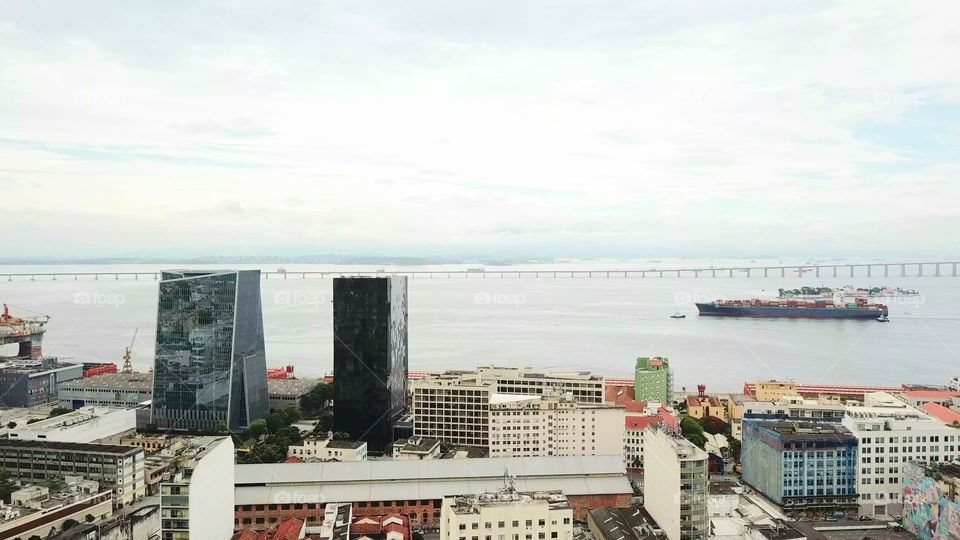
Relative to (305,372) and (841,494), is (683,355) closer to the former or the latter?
(305,372)

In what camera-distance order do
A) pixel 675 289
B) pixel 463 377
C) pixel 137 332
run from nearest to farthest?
pixel 463 377 → pixel 137 332 → pixel 675 289

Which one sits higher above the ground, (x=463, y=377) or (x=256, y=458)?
(x=463, y=377)

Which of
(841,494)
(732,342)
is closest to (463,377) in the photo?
(841,494)

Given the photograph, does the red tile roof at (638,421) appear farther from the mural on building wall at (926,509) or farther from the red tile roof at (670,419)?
the mural on building wall at (926,509)

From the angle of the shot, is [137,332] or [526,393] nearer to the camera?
[526,393]

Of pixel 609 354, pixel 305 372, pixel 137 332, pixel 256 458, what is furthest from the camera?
pixel 137 332

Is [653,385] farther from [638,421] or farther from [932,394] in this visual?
[932,394]
